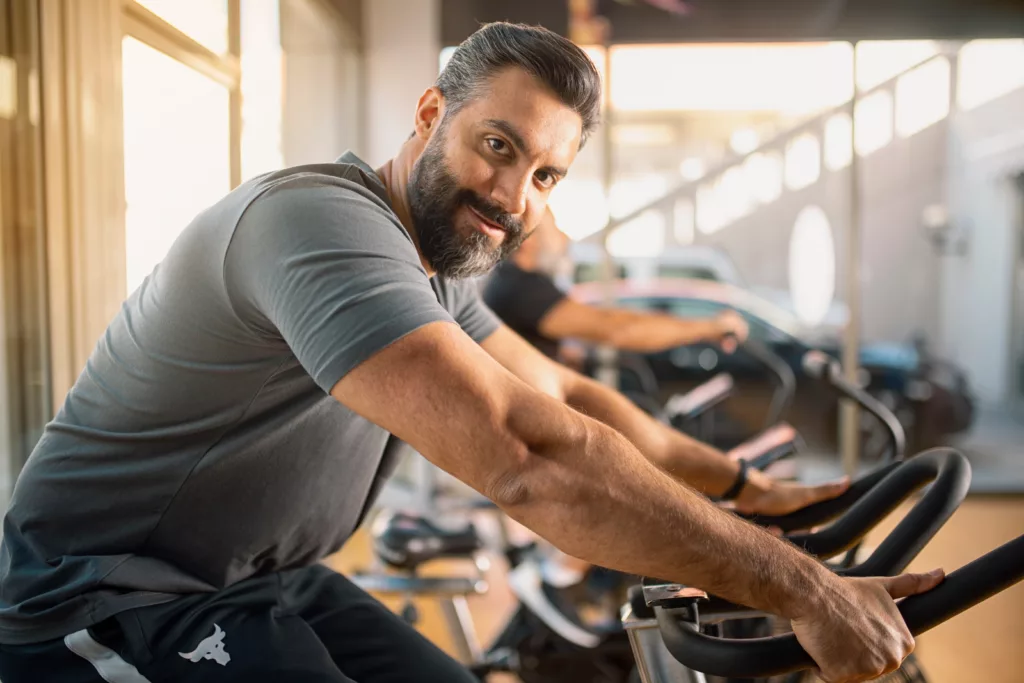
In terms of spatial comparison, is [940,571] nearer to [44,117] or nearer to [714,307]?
[44,117]

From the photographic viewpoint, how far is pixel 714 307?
19.0ft

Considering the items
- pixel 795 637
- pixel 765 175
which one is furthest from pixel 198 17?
pixel 765 175

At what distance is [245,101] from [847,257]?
153 inches

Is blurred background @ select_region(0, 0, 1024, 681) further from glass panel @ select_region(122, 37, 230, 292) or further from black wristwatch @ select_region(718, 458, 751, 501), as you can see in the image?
black wristwatch @ select_region(718, 458, 751, 501)

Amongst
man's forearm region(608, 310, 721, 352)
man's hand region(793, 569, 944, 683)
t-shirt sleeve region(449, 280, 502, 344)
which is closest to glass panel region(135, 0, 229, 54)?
t-shirt sleeve region(449, 280, 502, 344)

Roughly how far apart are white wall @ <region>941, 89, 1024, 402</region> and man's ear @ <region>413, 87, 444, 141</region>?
5.39 m

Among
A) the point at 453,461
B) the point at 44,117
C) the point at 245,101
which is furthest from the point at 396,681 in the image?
the point at 245,101

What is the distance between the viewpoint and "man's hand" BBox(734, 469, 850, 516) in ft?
4.49

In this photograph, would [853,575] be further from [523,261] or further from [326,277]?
[523,261]

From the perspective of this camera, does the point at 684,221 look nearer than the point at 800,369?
No

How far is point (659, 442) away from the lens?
1492 mm

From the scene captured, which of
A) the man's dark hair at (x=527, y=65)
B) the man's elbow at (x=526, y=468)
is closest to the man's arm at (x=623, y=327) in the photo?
the man's dark hair at (x=527, y=65)

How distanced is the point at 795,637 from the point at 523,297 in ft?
8.08

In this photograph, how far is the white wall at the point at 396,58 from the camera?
5.47 meters
